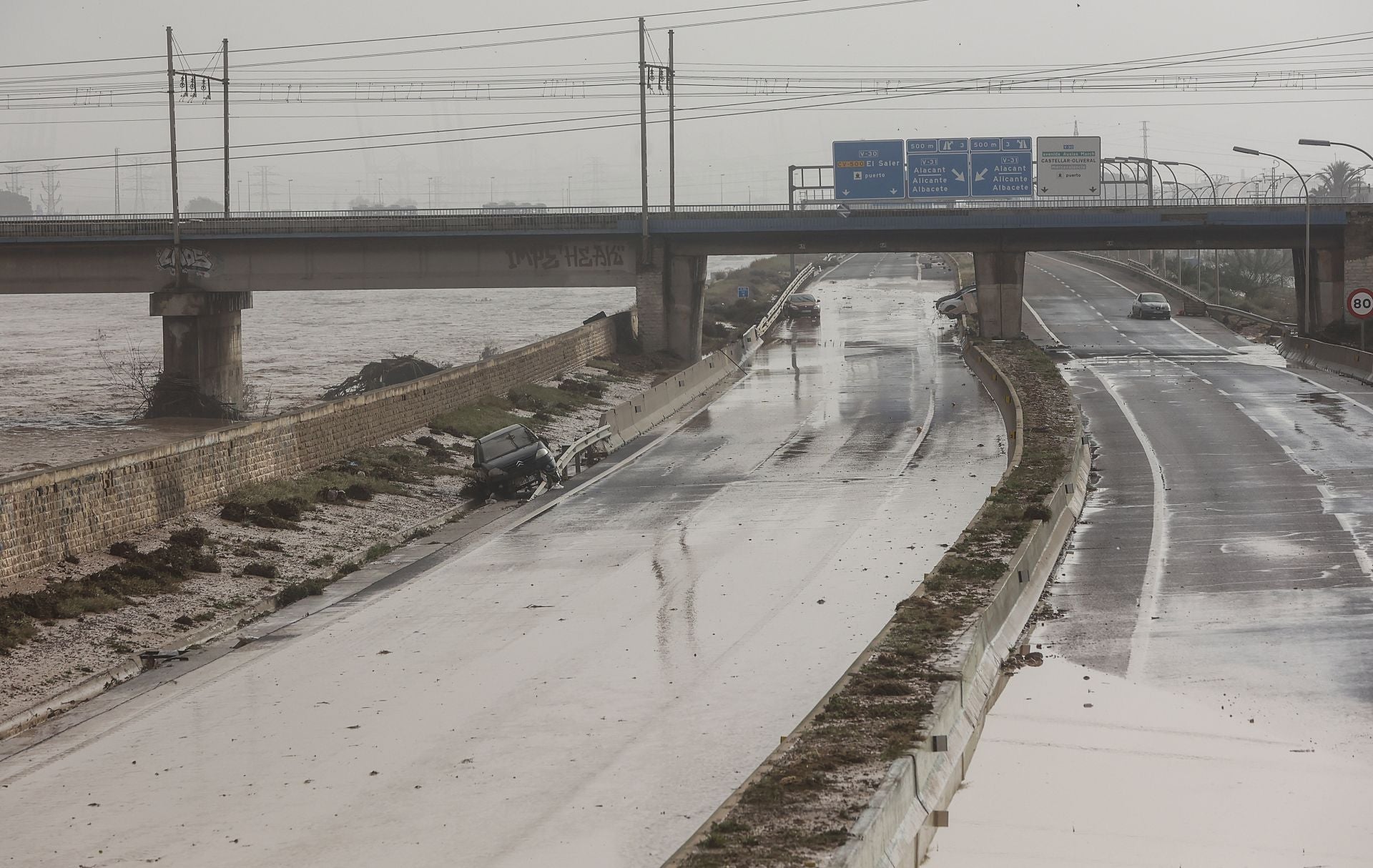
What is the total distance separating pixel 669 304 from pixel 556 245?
5783 mm

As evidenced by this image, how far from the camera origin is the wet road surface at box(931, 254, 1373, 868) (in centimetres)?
1451

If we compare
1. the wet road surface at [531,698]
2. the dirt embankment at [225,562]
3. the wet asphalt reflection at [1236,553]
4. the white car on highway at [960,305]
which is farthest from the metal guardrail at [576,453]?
the white car on highway at [960,305]

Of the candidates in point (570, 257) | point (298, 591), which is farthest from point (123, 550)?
point (570, 257)

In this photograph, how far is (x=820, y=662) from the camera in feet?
69.2

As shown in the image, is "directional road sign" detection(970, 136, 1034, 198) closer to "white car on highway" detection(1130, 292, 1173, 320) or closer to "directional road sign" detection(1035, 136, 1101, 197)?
"directional road sign" detection(1035, 136, 1101, 197)

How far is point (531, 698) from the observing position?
19.9 metres

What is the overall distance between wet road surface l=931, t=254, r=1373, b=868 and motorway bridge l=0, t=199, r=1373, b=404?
2903cm

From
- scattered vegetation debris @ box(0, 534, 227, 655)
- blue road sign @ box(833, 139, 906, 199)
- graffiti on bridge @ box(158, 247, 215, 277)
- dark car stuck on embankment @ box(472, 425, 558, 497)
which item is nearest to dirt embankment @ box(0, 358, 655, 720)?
scattered vegetation debris @ box(0, 534, 227, 655)

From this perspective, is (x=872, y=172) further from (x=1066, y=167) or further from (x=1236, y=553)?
(x=1236, y=553)

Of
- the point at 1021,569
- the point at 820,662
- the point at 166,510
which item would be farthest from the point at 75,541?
the point at 1021,569

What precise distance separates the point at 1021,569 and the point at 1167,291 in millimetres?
81812

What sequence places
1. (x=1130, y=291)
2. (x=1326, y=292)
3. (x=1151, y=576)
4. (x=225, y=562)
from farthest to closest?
(x=1130, y=291), (x=1326, y=292), (x=225, y=562), (x=1151, y=576)

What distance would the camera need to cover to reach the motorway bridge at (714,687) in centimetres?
1505

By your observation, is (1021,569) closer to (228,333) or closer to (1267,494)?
(1267,494)
